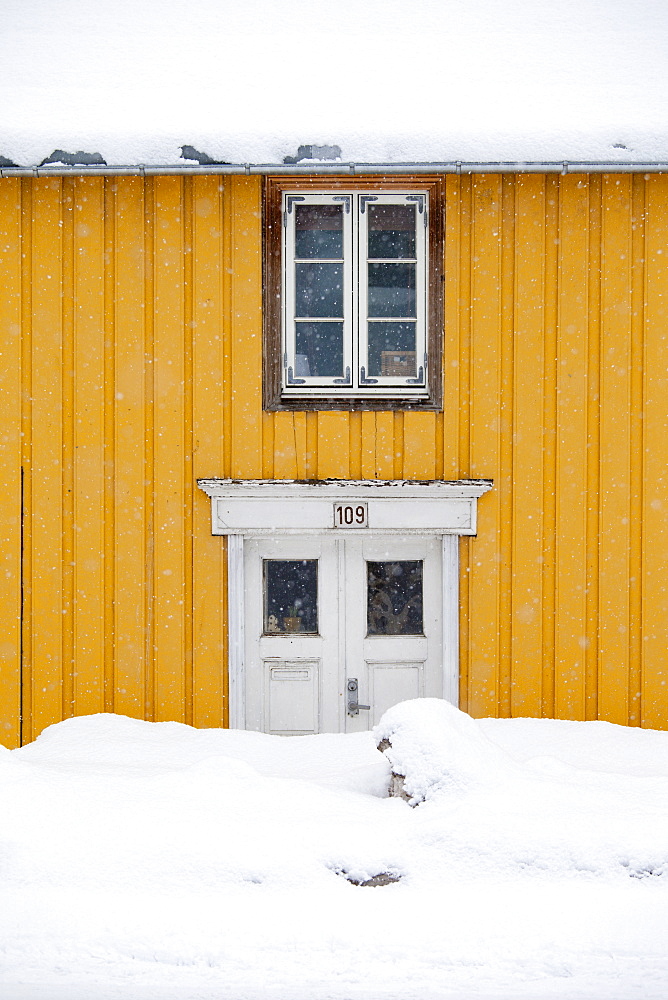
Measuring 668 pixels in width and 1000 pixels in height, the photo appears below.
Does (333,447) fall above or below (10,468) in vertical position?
above

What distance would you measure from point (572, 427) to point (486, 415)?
646mm

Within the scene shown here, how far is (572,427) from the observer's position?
5.07 metres

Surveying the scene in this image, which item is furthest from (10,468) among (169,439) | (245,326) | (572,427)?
(572,427)

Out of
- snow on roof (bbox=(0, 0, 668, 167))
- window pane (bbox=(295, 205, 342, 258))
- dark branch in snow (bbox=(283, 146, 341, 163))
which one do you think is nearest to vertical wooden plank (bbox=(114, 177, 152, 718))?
snow on roof (bbox=(0, 0, 668, 167))

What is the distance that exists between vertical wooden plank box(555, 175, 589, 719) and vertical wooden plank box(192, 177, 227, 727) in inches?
98.9

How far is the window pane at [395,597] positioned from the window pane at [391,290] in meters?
1.91

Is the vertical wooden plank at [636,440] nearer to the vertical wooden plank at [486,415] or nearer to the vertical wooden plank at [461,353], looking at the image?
the vertical wooden plank at [486,415]

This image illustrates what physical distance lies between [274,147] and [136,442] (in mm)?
2266

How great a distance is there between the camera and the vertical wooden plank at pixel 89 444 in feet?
16.5

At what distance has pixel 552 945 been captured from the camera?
7.11 feet

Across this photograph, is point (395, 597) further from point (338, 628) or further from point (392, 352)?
point (392, 352)

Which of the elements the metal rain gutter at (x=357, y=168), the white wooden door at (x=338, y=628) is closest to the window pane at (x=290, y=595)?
the white wooden door at (x=338, y=628)

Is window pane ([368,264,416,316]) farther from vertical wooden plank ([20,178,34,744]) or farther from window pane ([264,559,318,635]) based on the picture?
vertical wooden plank ([20,178,34,744])

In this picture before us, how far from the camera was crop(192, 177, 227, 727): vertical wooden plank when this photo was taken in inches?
198
